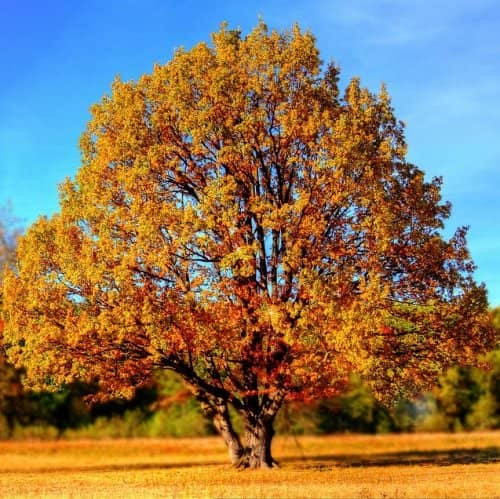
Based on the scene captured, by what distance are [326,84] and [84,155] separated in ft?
37.6

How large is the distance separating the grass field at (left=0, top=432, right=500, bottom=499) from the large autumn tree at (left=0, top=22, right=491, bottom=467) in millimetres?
3795

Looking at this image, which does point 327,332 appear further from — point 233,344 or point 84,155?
point 84,155

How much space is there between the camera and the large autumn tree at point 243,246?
94.1ft

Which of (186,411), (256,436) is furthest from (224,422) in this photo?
(186,411)

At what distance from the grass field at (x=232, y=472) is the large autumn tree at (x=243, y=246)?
3.80 meters

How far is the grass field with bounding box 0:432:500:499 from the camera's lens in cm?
2322

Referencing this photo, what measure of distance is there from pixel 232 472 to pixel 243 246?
10.3 meters

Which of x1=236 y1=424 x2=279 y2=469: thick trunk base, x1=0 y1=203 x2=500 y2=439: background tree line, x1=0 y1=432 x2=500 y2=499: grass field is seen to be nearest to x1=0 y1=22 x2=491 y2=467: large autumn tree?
x1=236 y1=424 x2=279 y2=469: thick trunk base

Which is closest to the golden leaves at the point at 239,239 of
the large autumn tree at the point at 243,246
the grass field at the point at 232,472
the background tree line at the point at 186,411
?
the large autumn tree at the point at 243,246

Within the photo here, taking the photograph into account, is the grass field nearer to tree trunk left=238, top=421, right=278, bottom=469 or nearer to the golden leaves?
tree trunk left=238, top=421, right=278, bottom=469

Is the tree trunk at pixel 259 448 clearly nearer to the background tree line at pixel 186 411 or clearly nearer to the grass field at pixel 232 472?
the grass field at pixel 232 472

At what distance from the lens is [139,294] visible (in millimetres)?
29172

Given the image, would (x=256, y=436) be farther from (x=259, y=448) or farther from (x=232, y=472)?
(x=232, y=472)

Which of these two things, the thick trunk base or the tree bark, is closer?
the thick trunk base
